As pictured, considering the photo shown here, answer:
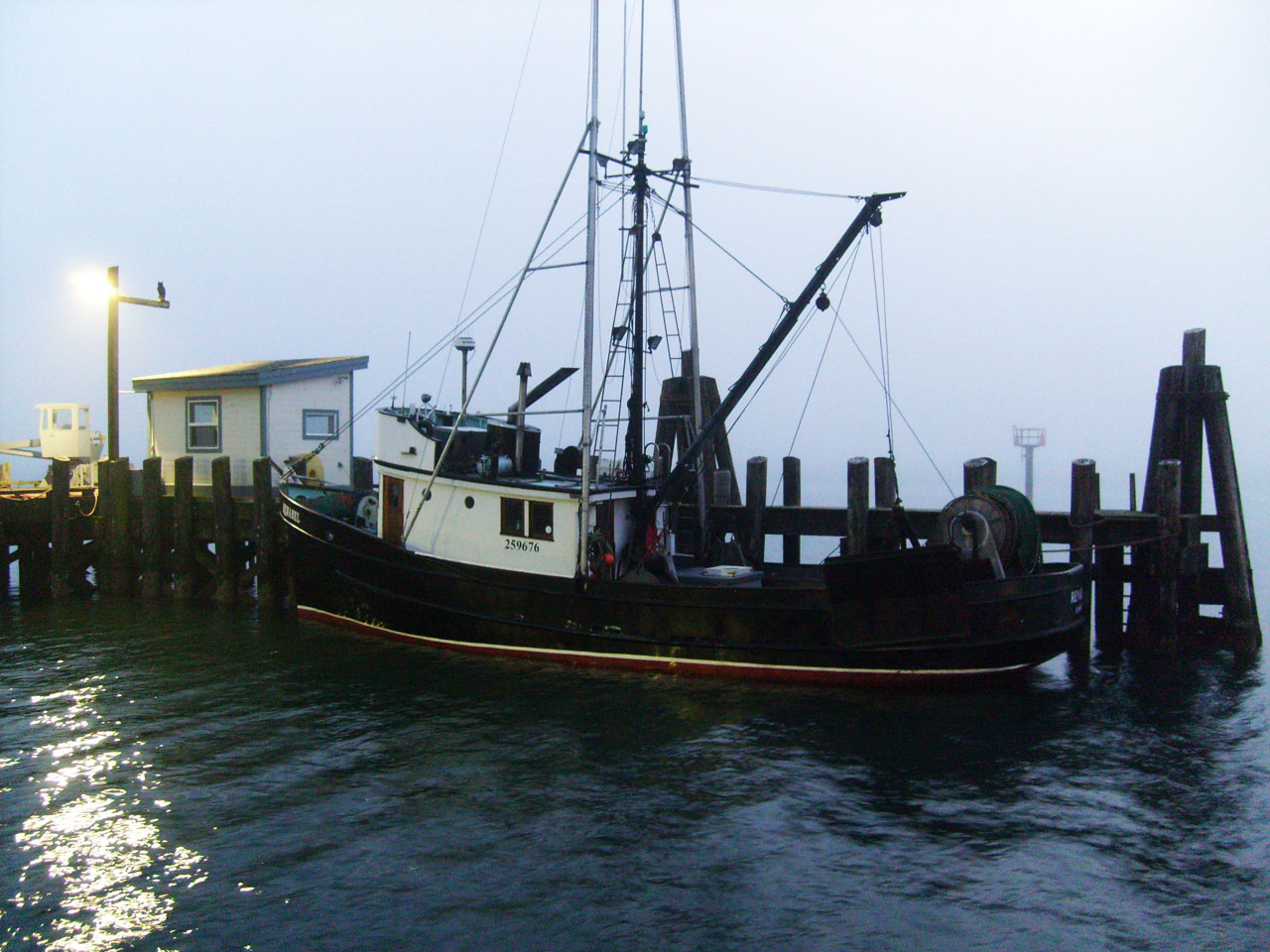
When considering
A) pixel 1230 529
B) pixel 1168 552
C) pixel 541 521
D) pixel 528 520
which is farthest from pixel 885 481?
pixel 528 520

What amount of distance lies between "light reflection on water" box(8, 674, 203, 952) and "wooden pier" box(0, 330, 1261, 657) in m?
9.21

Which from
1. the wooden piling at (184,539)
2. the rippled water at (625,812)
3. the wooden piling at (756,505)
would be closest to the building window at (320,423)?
the wooden piling at (184,539)

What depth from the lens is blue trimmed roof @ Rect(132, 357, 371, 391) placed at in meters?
22.4

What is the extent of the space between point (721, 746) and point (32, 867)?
A: 21.8 ft

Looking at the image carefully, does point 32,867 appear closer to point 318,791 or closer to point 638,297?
point 318,791

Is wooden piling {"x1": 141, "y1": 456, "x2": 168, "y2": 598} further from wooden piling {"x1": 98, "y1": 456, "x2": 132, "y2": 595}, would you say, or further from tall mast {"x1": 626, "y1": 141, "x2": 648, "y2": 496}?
tall mast {"x1": 626, "y1": 141, "x2": 648, "y2": 496}

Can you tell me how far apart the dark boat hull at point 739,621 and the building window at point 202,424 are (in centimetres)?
871

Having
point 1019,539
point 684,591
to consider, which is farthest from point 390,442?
point 1019,539

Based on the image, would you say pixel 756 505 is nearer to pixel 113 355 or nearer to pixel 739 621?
pixel 739 621

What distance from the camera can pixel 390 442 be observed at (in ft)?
53.2

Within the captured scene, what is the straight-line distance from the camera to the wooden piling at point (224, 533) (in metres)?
19.7

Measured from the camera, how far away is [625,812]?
9023mm

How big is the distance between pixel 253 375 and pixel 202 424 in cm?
238

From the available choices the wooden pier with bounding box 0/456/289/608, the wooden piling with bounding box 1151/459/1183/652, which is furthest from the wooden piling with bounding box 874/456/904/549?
the wooden pier with bounding box 0/456/289/608
